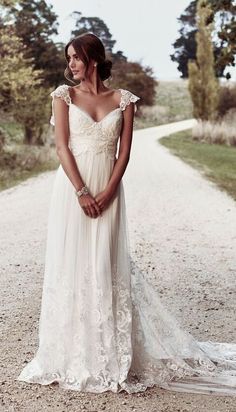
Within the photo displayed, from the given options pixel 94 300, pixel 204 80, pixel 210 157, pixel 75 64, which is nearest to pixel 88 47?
pixel 75 64

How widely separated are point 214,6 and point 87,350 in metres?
4.09

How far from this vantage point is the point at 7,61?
48.7ft

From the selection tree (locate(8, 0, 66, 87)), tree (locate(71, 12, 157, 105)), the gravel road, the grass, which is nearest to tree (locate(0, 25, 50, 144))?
the gravel road

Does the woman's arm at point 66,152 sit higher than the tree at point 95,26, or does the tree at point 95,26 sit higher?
the woman's arm at point 66,152

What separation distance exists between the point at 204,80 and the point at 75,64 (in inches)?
814

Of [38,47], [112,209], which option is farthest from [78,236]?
[38,47]

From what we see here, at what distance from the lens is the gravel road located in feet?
10.1

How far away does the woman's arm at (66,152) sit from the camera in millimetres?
3188

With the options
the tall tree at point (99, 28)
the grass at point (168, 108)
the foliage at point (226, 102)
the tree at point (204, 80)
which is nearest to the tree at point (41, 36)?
the tree at point (204, 80)

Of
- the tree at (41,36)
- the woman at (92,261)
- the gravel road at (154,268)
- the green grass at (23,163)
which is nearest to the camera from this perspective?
the gravel road at (154,268)

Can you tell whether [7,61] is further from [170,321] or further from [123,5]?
[123,5]

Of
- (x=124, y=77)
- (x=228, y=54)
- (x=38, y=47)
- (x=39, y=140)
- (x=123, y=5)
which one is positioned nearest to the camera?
(x=228, y=54)

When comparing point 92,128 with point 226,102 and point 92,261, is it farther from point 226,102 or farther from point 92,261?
point 226,102

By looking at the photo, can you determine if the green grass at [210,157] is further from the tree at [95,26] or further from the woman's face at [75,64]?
the tree at [95,26]
